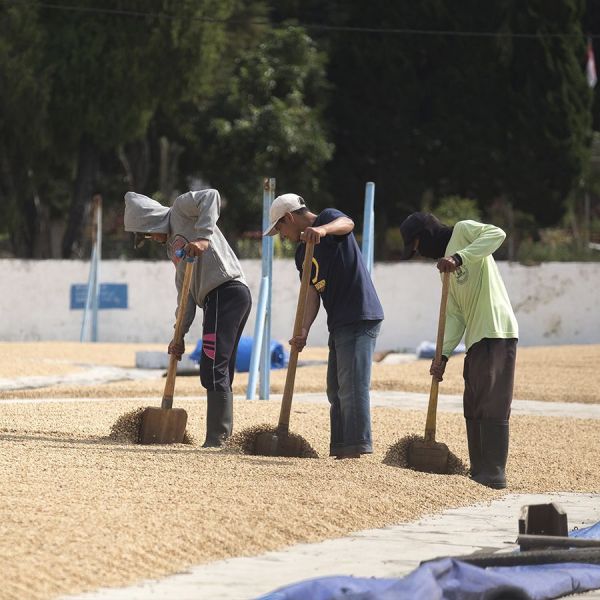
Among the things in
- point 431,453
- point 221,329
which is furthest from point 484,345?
point 221,329

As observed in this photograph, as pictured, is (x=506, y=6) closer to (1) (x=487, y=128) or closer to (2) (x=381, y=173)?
(1) (x=487, y=128)

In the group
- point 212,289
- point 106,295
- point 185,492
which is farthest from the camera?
point 106,295

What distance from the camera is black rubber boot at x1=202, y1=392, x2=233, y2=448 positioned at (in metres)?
9.32

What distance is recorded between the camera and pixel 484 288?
27.6ft

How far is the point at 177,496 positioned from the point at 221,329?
2534mm

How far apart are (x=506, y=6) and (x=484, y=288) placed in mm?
28440

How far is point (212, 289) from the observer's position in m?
9.34

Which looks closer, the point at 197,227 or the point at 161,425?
the point at 197,227

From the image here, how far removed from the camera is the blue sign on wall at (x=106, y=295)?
84.3 ft

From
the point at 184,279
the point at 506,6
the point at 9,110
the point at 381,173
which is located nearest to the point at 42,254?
the point at 9,110

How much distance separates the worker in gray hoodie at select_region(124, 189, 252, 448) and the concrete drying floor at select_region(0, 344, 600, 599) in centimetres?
31

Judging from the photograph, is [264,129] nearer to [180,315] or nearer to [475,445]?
[180,315]

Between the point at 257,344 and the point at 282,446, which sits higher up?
the point at 257,344

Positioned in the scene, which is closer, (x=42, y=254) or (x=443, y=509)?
(x=443, y=509)
